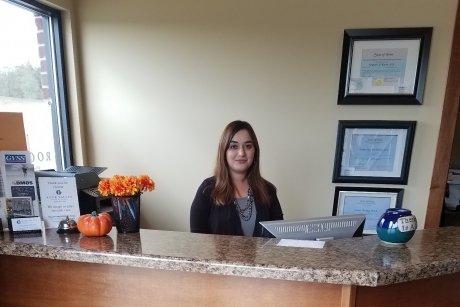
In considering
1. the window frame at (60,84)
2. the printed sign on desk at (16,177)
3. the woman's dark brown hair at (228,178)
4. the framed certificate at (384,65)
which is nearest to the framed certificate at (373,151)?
the framed certificate at (384,65)

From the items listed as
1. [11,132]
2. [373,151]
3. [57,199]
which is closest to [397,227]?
[373,151]

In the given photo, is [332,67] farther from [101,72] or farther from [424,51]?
[101,72]

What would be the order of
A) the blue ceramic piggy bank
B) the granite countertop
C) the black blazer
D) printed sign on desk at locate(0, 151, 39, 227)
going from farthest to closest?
1. the black blazer
2. printed sign on desk at locate(0, 151, 39, 227)
3. the blue ceramic piggy bank
4. the granite countertop

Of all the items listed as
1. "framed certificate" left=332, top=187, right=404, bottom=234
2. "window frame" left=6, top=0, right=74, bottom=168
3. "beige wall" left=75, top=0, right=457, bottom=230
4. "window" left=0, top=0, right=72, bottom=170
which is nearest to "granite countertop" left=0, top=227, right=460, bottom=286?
"framed certificate" left=332, top=187, right=404, bottom=234

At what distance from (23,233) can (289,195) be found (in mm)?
1551

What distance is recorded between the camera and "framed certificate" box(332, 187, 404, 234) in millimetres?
1828

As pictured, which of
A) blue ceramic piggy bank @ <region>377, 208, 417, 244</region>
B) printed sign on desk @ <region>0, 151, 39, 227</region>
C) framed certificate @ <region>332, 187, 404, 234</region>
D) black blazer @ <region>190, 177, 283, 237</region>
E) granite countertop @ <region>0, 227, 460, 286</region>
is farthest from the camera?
framed certificate @ <region>332, 187, 404, 234</region>

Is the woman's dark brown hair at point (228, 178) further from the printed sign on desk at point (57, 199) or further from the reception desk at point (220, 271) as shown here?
the printed sign on desk at point (57, 199)

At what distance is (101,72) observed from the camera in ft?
6.59

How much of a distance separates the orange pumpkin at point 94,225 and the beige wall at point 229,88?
3.60ft

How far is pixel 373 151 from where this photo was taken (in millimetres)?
1805

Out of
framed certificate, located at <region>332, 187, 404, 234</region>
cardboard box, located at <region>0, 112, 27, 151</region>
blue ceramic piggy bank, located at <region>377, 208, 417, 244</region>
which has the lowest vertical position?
framed certificate, located at <region>332, 187, 404, 234</region>

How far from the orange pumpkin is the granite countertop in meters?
0.03

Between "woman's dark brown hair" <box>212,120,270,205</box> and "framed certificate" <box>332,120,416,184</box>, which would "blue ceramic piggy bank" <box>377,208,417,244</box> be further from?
"framed certificate" <box>332,120,416,184</box>
